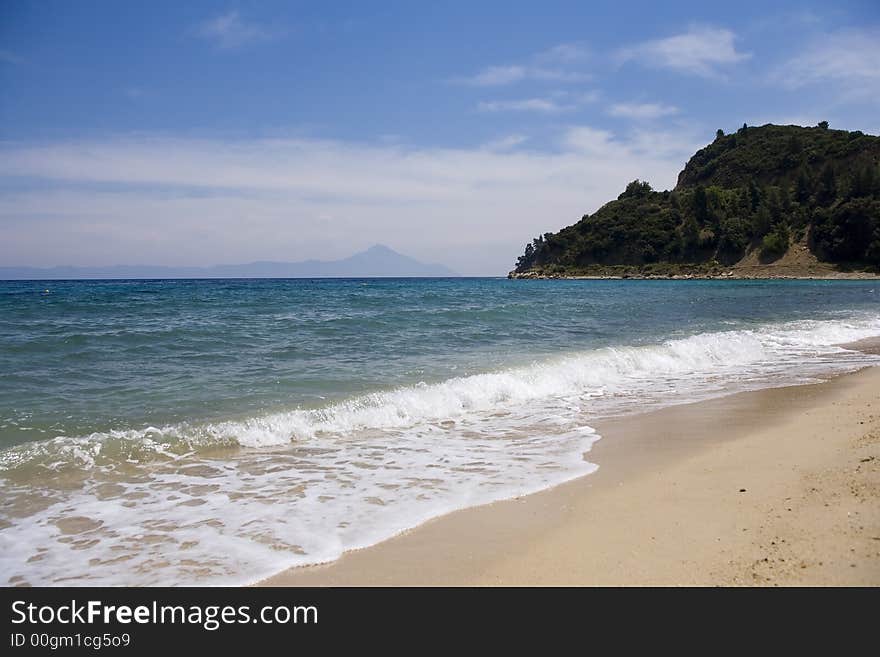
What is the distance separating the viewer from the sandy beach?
3346 mm

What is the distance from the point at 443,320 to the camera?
21547 millimetres

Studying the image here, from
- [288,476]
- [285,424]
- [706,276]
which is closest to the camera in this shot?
[288,476]

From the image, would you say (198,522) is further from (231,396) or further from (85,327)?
(85,327)

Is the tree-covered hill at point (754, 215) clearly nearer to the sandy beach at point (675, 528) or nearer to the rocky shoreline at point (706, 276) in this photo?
the rocky shoreline at point (706, 276)

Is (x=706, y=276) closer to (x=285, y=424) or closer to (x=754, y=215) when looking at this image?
(x=754, y=215)

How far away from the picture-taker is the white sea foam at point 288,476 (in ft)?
13.3

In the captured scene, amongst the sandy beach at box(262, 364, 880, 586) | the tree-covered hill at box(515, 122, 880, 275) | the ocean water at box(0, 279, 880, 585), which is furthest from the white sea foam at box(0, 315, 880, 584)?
the tree-covered hill at box(515, 122, 880, 275)

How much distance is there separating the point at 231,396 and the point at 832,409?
30.2ft

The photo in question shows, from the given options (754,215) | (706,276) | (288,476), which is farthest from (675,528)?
(754,215)

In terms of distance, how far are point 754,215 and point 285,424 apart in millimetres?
118416

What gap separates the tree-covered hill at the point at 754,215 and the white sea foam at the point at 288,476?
4040 inches

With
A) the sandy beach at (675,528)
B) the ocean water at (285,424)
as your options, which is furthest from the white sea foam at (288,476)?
the sandy beach at (675,528)

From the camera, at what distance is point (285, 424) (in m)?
7.76
